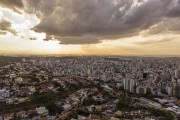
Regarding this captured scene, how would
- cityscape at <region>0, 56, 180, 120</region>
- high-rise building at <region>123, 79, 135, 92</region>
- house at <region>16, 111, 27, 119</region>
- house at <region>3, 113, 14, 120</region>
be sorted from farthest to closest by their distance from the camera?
high-rise building at <region>123, 79, 135, 92</region> → house at <region>16, 111, 27, 119</region> → cityscape at <region>0, 56, 180, 120</region> → house at <region>3, 113, 14, 120</region>

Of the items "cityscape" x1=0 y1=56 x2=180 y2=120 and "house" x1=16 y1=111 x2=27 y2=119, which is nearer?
"cityscape" x1=0 y1=56 x2=180 y2=120

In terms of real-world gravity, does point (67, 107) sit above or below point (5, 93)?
below

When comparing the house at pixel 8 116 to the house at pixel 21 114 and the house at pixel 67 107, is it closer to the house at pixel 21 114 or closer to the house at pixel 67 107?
the house at pixel 21 114

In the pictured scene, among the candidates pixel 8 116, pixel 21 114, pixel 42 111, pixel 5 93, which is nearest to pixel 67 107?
pixel 42 111

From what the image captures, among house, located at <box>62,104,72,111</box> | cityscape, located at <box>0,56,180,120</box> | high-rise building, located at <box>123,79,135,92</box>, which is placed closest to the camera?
cityscape, located at <box>0,56,180,120</box>

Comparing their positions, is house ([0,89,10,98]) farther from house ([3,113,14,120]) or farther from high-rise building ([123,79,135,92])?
high-rise building ([123,79,135,92])

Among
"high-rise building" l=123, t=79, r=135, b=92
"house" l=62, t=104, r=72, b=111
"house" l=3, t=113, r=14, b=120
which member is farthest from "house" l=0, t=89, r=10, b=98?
"high-rise building" l=123, t=79, r=135, b=92

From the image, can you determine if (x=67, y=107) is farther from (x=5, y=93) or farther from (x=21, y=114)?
(x=5, y=93)

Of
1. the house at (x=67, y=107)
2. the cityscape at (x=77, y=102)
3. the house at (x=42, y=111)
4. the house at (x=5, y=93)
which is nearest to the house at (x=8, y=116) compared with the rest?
the cityscape at (x=77, y=102)

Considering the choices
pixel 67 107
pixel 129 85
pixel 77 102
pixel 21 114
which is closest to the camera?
pixel 21 114

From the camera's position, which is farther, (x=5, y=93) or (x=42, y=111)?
(x=5, y=93)

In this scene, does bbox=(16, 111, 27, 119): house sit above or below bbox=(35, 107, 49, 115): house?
below

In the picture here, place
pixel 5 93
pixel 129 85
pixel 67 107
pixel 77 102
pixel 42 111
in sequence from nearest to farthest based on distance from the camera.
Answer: pixel 42 111 → pixel 67 107 → pixel 77 102 → pixel 5 93 → pixel 129 85
